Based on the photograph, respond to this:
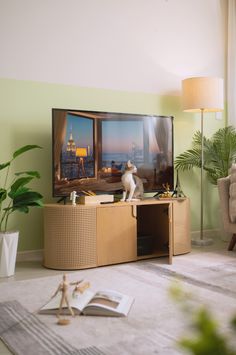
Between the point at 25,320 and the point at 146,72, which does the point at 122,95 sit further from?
the point at 25,320

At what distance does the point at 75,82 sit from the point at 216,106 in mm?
1461

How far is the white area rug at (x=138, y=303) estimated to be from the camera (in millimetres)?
1913

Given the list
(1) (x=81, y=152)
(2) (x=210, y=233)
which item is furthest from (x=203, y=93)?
(2) (x=210, y=233)

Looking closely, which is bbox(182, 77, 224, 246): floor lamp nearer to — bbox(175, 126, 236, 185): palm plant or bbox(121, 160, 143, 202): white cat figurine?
bbox(175, 126, 236, 185): palm plant

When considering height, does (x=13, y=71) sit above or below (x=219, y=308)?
above

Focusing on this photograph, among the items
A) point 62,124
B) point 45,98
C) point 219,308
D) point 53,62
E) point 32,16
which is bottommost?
point 219,308

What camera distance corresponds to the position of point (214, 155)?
4762mm

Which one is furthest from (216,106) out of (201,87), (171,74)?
(171,74)

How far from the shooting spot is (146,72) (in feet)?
14.5

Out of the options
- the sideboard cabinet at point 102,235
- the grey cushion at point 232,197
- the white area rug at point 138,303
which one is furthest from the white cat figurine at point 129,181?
the grey cushion at point 232,197

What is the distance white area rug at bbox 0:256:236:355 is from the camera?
6.28 ft

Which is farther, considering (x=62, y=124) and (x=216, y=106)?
(x=216, y=106)

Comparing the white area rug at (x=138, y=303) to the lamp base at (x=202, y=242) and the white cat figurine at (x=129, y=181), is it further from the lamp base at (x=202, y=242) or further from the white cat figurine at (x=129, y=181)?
the lamp base at (x=202, y=242)

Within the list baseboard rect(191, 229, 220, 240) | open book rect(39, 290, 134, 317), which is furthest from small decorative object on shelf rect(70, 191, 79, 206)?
baseboard rect(191, 229, 220, 240)
